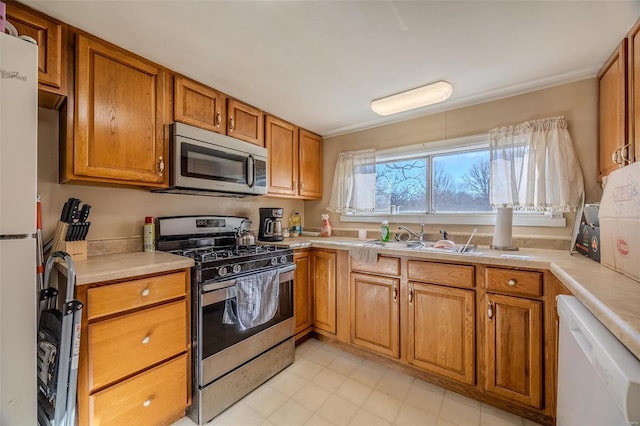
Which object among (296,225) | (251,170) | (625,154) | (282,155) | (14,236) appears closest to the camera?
(14,236)

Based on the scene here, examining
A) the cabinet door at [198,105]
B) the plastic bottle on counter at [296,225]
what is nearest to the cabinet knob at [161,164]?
the cabinet door at [198,105]

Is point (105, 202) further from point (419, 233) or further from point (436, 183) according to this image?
point (436, 183)

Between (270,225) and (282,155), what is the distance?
0.75 meters

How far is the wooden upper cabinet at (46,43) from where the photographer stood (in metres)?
1.24

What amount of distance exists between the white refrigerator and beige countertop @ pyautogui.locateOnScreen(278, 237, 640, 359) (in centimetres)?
190

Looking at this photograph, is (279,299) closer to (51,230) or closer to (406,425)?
(406,425)

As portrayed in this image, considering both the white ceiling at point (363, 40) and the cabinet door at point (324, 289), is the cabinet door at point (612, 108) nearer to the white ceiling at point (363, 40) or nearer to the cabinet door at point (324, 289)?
the white ceiling at point (363, 40)

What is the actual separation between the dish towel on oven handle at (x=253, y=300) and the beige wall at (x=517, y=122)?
4.56ft

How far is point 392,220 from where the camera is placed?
275cm

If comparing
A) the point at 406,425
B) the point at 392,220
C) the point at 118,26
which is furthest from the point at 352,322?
the point at 118,26

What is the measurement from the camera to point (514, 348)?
1.58m

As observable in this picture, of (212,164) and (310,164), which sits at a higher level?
(310,164)

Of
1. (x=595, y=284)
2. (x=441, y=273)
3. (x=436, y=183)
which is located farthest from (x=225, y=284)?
(x=436, y=183)

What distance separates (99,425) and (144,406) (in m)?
0.18
